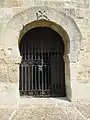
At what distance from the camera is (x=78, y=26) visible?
6.20 metres

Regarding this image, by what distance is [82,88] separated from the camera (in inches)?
237

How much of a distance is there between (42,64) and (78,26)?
6.00 feet

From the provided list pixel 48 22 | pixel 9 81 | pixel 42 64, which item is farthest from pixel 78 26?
pixel 9 81

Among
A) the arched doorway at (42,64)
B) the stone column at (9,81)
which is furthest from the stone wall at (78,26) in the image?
the arched doorway at (42,64)

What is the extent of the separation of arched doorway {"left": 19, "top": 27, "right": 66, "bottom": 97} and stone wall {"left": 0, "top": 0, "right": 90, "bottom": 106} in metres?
1.24

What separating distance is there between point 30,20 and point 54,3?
0.82 metres

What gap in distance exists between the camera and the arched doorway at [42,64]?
7289mm

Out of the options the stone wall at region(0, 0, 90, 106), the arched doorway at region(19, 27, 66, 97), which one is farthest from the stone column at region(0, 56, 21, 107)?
the arched doorway at region(19, 27, 66, 97)

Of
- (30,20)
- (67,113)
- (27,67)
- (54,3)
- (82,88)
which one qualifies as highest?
(54,3)

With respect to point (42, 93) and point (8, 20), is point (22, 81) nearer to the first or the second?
point (42, 93)

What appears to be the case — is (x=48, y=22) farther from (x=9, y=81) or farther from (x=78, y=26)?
(x=9, y=81)

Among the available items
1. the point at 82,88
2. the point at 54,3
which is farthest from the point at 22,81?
the point at 54,3

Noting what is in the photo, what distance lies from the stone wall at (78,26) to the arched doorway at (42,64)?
124cm

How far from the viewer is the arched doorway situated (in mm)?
7289
